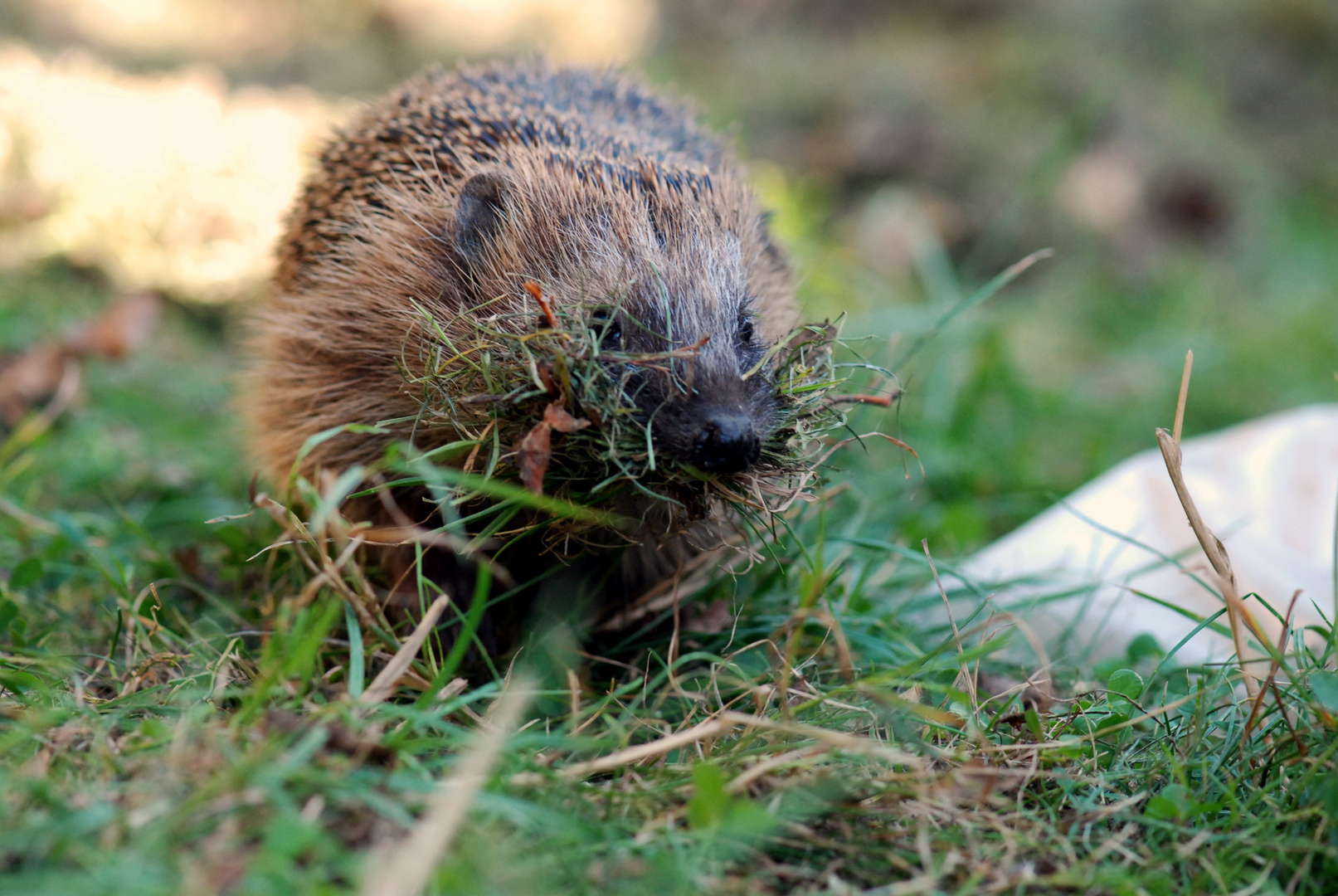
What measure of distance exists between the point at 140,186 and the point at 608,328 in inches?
228

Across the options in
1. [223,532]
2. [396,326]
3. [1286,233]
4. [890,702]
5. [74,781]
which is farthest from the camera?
[1286,233]

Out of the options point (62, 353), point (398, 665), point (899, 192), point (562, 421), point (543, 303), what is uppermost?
point (899, 192)

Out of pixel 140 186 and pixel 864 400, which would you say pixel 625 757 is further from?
pixel 140 186

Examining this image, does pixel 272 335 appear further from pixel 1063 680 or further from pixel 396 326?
pixel 1063 680

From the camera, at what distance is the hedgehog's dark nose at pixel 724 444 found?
8.91 ft

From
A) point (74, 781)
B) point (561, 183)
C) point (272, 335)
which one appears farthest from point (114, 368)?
point (74, 781)

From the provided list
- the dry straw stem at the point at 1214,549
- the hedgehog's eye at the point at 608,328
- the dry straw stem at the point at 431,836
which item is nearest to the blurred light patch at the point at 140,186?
the hedgehog's eye at the point at 608,328

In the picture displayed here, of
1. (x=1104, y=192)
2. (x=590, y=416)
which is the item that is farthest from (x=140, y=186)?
(x=1104, y=192)

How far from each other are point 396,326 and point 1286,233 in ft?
50.5

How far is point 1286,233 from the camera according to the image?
14.6 metres

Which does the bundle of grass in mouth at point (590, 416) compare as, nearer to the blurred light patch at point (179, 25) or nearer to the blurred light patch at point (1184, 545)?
the blurred light patch at point (1184, 545)

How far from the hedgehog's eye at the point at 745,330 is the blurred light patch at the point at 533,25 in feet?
43.4

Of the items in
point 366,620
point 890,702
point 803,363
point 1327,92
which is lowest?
point 366,620

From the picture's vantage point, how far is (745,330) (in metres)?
3.30
